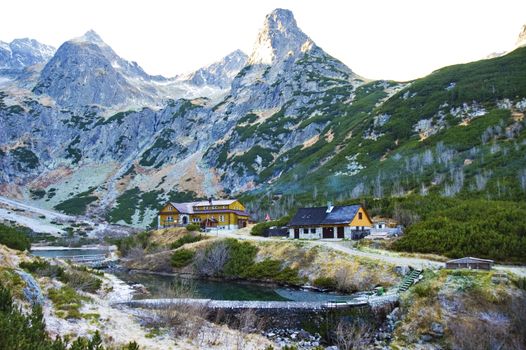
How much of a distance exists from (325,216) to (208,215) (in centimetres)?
4071

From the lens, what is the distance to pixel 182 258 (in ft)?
200

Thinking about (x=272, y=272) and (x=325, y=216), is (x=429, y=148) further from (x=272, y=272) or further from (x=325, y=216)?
(x=272, y=272)

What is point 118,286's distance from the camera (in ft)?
144

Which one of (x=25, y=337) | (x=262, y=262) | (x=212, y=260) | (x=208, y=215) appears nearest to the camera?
(x=25, y=337)

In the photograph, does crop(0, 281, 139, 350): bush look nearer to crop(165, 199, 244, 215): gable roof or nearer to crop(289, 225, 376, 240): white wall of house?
crop(289, 225, 376, 240): white wall of house

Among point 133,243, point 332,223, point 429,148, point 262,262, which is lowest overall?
point 262,262

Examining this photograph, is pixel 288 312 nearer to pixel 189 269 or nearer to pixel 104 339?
pixel 104 339

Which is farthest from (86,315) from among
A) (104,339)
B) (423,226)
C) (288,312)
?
(423,226)

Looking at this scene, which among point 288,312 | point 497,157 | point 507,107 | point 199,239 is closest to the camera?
point 288,312

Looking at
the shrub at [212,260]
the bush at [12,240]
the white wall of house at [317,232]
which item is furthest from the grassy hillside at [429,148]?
the bush at [12,240]

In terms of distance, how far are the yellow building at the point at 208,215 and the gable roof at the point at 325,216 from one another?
102 ft

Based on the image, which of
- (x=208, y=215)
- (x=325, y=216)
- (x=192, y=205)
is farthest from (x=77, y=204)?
(x=325, y=216)

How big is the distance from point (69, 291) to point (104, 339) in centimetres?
1003

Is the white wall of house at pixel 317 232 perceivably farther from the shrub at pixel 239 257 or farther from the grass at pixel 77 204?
the grass at pixel 77 204
